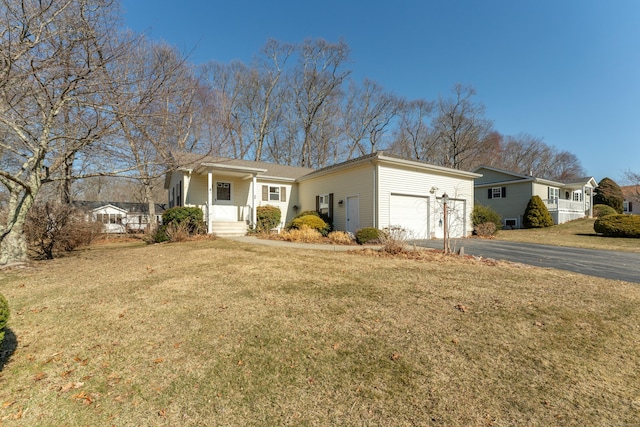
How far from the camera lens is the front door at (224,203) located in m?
15.2

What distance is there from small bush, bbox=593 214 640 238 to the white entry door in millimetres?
14064

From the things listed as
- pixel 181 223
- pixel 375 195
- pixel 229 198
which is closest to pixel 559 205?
pixel 375 195

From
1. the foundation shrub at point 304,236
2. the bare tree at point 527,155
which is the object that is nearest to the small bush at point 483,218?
the foundation shrub at point 304,236

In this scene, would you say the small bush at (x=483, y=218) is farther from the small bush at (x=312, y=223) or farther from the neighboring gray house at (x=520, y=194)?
the small bush at (x=312, y=223)

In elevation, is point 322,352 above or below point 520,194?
below

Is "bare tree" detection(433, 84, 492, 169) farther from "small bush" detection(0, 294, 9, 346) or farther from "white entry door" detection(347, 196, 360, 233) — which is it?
"small bush" detection(0, 294, 9, 346)

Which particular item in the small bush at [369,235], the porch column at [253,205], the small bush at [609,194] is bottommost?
the small bush at [369,235]

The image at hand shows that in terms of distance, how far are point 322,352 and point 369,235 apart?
865 centimetres

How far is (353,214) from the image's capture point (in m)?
13.5

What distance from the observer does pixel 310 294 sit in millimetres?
4883

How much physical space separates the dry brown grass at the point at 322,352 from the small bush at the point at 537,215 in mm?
17619

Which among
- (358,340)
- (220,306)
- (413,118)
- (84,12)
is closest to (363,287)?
(358,340)

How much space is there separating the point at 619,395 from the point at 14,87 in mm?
10263

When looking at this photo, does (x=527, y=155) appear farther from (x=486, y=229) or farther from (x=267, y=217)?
(x=267, y=217)
